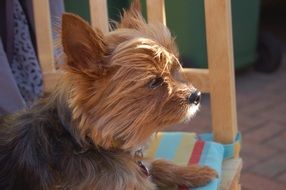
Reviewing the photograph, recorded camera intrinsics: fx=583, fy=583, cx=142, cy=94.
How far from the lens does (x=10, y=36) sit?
7.41ft

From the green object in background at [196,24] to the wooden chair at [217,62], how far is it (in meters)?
1.23

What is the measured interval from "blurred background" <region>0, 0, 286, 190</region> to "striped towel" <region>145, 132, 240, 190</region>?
0.51 meters

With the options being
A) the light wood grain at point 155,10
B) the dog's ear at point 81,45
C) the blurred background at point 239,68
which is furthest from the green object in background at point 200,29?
the dog's ear at point 81,45

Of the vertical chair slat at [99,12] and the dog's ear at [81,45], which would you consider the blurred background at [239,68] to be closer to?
the vertical chair slat at [99,12]

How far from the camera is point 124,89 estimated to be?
1558 mm

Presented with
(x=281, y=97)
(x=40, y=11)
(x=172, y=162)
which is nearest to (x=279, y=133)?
(x=281, y=97)

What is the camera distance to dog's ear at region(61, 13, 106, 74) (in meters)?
1.45

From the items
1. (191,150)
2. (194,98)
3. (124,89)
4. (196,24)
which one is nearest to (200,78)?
(191,150)

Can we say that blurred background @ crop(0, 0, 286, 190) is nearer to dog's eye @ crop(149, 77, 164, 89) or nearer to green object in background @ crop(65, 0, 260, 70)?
green object in background @ crop(65, 0, 260, 70)

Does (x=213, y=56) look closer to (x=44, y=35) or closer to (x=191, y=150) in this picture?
(x=191, y=150)

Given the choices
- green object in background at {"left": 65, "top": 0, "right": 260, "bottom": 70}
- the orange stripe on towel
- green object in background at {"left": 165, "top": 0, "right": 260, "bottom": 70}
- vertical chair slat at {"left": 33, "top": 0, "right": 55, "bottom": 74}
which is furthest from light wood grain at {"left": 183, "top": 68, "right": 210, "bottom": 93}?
green object in background at {"left": 165, "top": 0, "right": 260, "bottom": 70}

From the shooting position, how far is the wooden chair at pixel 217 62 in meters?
1.95

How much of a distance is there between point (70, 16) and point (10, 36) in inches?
35.4

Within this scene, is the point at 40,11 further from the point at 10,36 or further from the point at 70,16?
the point at 70,16
